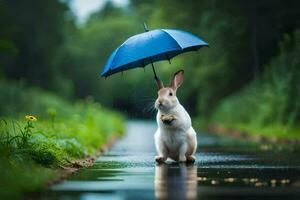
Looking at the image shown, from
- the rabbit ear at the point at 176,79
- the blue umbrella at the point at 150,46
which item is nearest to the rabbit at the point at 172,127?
the rabbit ear at the point at 176,79

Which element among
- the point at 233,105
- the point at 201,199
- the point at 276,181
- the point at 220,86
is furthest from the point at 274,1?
the point at 201,199

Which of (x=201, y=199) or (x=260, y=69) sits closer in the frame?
(x=201, y=199)

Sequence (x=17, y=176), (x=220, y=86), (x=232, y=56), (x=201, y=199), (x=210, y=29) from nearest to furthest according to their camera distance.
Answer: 1. (x=201, y=199)
2. (x=17, y=176)
3. (x=210, y=29)
4. (x=232, y=56)
5. (x=220, y=86)

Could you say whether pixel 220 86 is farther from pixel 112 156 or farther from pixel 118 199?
pixel 118 199

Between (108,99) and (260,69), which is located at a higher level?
(108,99)

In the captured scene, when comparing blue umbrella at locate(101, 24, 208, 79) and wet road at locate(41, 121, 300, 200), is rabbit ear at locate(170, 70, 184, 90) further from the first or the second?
wet road at locate(41, 121, 300, 200)

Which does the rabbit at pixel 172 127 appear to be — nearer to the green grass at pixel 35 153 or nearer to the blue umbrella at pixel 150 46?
the blue umbrella at pixel 150 46
